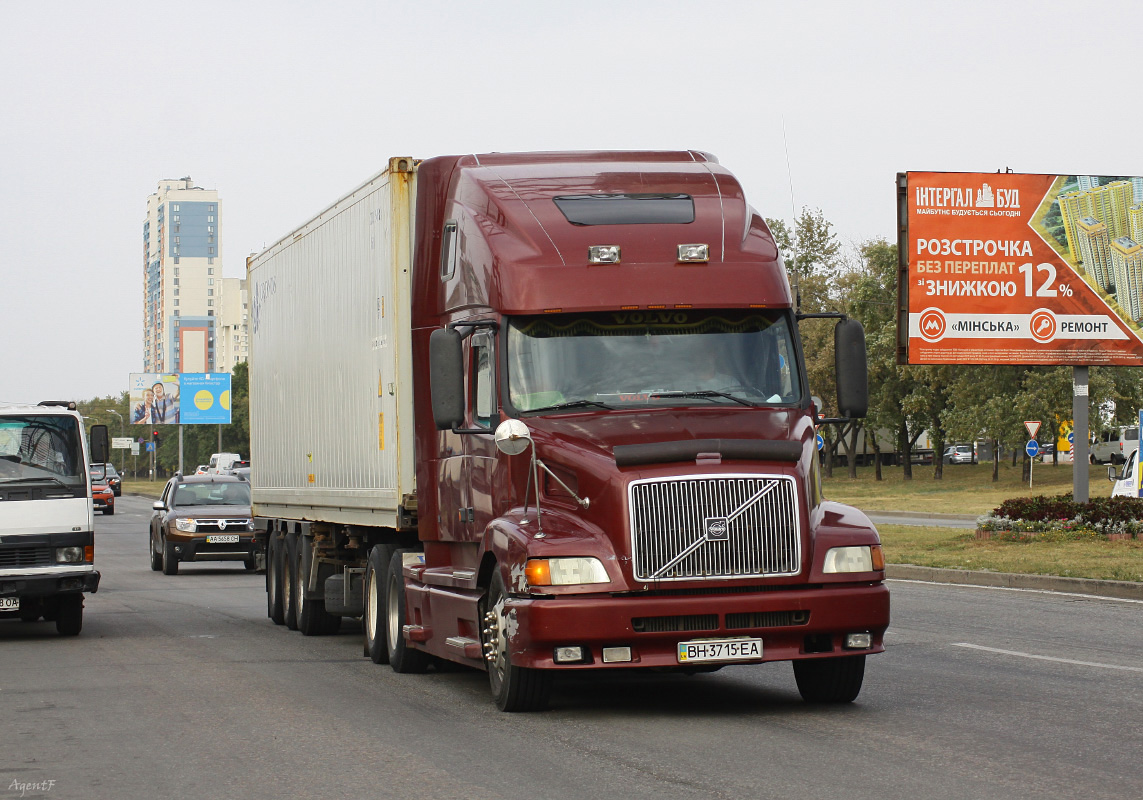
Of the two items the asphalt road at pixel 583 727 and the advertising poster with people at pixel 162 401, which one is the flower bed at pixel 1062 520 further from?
the advertising poster with people at pixel 162 401

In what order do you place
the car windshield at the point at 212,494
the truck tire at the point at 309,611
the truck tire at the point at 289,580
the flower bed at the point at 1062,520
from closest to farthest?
the truck tire at the point at 309,611
the truck tire at the point at 289,580
the flower bed at the point at 1062,520
the car windshield at the point at 212,494

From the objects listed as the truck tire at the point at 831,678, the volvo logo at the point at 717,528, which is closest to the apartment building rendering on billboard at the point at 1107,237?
the truck tire at the point at 831,678

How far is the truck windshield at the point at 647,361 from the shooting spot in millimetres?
10141

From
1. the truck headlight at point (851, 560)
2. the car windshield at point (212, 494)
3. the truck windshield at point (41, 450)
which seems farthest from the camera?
the car windshield at point (212, 494)

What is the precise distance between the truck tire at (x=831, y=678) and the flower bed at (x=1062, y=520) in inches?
633

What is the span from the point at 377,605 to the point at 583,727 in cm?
445

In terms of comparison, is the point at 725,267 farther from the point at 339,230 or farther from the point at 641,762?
the point at 339,230

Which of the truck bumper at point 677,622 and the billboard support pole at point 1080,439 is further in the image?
the billboard support pole at point 1080,439

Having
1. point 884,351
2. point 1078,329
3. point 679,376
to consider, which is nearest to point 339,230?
point 679,376

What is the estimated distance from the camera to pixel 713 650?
374 inches

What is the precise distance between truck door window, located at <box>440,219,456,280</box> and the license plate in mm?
3421

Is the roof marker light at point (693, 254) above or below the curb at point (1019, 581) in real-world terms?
above

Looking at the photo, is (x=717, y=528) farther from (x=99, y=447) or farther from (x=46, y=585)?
(x=99, y=447)

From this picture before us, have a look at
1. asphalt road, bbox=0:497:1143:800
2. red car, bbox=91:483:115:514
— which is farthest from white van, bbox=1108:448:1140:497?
red car, bbox=91:483:115:514
